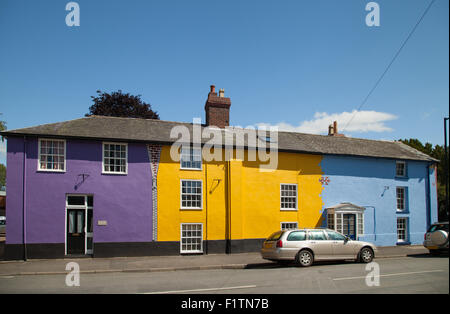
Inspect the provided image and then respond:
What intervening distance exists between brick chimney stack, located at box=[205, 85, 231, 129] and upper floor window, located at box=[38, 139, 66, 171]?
8717 millimetres

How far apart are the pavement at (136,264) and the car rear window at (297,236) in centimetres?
218

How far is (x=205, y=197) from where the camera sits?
20016 millimetres

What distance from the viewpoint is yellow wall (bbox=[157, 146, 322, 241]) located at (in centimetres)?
1934

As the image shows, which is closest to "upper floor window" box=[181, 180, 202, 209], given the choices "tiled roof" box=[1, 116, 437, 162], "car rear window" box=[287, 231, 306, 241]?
"tiled roof" box=[1, 116, 437, 162]

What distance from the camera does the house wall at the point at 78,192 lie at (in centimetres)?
1720

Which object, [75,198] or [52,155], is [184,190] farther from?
[52,155]

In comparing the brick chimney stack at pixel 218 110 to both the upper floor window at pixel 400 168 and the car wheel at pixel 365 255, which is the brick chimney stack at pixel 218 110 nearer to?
the car wheel at pixel 365 255

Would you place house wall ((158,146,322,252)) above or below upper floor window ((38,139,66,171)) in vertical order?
below

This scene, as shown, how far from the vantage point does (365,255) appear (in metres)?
15.9

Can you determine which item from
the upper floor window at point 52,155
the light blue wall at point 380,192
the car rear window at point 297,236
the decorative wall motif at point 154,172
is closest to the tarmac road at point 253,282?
the car rear window at point 297,236

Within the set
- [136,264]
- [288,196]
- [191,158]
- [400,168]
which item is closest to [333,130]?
[400,168]

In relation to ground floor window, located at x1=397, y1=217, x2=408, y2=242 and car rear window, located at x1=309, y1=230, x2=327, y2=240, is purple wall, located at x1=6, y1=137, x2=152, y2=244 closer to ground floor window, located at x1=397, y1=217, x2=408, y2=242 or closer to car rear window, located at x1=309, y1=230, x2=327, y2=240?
car rear window, located at x1=309, y1=230, x2=327, y2=240
